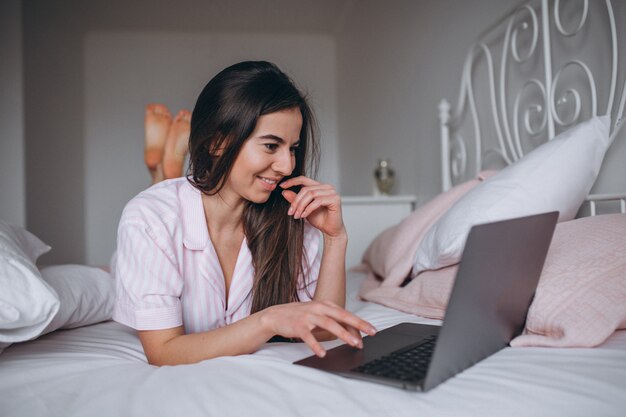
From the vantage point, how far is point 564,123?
4.82 ft

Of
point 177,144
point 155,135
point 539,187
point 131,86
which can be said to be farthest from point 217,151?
point 131,86

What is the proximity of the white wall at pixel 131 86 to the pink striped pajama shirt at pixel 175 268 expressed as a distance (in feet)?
9.97

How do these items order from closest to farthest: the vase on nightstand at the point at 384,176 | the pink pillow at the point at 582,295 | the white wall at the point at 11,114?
the pink pillow at the point at 582,295, the white wall at the point at 11,114, the vase on nightstand at the point at 384,176

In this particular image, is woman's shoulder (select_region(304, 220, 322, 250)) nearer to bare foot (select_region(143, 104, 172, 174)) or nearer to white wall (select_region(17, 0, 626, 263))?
bare foot (select_region(143, 104, 172, 174))

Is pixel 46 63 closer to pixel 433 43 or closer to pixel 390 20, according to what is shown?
pixel 390 20

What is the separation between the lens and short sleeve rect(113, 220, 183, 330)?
89 cm

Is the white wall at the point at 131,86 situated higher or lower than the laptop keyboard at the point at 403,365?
higher

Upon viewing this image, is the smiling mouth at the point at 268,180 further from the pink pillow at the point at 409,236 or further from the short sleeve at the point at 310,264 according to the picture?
the pink pillow at the point at 409,236

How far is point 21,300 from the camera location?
82 centimetres

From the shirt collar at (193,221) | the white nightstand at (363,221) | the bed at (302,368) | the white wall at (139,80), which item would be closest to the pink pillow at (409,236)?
the bed at (302,368)

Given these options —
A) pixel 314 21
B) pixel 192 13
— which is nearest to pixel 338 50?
pixel 314 21

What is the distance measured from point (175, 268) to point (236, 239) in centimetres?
30

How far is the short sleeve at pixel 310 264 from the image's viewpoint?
1285mm

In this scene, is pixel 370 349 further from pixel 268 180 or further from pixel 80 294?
pixel 80 294
